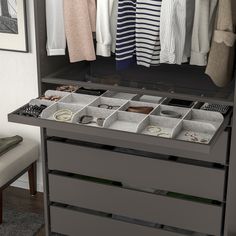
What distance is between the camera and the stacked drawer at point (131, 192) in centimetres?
255

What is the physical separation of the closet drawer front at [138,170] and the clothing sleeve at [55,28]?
51 cm

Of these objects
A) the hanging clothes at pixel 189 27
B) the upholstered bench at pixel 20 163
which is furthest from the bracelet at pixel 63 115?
the upholstered bench at pixel 20 163

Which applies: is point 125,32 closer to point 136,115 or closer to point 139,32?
point 139,32

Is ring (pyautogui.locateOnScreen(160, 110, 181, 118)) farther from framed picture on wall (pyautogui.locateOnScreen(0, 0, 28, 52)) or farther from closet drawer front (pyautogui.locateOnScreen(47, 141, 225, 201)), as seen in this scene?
framed picture on wall (pyautogui.locateOnScreen(0, 0, 28, 52))

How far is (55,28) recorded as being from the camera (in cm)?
271

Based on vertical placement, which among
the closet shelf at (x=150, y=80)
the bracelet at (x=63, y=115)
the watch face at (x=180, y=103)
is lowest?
the bracelet at (x=63, y=115)

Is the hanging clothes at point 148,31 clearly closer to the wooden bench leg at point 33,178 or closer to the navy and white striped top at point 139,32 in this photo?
the navy and white striped top at point 139,32

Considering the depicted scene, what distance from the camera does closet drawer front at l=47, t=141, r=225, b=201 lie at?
8.28ft

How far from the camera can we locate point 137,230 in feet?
9.09

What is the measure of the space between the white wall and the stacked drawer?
73cm

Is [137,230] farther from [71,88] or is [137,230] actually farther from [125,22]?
[125,22]

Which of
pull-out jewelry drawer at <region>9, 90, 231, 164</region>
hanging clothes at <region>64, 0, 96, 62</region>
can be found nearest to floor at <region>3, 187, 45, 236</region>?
pull-out jewelry drawer at <region>9, 90, 231, 164</region>

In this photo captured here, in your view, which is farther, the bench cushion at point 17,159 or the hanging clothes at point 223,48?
the bench cushion at point 17,159

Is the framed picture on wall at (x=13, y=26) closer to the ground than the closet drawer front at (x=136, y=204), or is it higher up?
higher up
